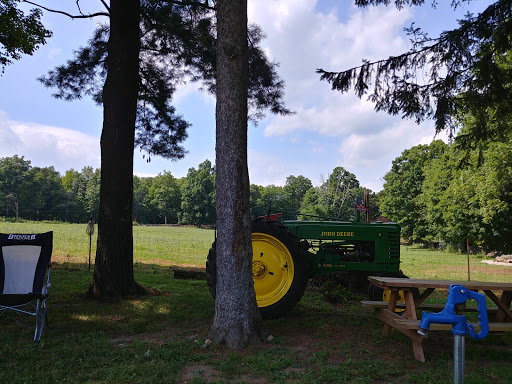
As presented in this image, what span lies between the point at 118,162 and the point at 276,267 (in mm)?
3152

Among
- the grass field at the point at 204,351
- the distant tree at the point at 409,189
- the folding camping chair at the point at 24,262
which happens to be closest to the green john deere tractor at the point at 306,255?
the grass field at the point at 204,351

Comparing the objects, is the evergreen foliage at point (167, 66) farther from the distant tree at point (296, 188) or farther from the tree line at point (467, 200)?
the distant tree at point (296, 188)

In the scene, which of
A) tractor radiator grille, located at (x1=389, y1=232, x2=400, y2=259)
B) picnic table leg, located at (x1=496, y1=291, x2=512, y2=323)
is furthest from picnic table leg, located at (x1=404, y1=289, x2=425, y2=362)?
tractor radiator grille, located at (x1=389, y1=232, x2=400, y2=259)

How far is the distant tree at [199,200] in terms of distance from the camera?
203 feet

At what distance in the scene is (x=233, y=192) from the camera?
4.54m

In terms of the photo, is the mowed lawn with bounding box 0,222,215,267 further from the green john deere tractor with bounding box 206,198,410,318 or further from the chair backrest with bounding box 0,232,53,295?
the green john deere tractor with bounding box 206,198,410,318

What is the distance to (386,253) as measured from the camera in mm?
6582

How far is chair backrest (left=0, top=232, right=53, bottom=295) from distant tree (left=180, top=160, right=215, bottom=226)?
180 ft

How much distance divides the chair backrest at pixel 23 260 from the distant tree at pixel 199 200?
54965 millimetres

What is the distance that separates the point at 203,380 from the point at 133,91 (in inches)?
205

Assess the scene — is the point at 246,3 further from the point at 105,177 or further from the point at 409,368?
the point at 409,368

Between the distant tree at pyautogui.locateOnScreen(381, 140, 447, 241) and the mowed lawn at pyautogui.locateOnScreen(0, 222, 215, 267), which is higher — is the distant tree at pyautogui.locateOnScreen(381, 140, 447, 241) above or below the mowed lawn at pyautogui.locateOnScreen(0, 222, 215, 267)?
above

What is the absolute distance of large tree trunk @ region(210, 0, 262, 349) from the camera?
4.45 metres

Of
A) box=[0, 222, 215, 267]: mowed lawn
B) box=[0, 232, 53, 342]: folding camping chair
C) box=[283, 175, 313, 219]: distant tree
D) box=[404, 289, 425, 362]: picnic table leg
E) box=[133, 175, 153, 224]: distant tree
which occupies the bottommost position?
box=[0, 222, 215, 267]: mowed lawn
